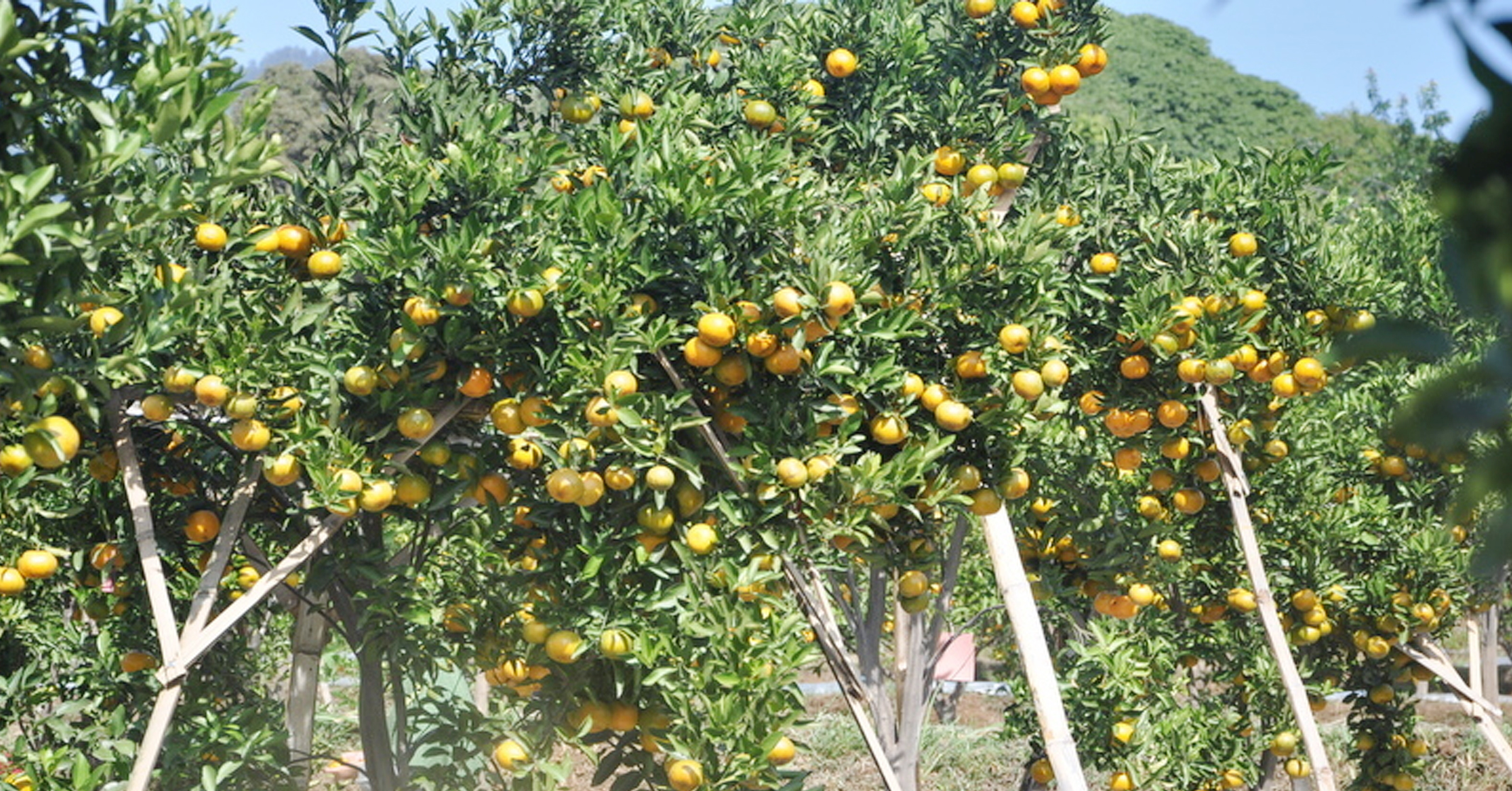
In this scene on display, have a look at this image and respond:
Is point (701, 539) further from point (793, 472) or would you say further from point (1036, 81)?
point (1036, 81)

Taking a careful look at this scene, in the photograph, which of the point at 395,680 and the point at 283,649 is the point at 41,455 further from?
the point at 283,649

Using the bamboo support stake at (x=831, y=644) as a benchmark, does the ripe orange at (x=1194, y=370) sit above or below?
above

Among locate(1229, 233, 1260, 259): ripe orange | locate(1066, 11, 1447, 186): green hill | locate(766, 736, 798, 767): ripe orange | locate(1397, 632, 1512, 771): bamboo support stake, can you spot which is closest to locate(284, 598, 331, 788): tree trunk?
locate(766, 736, 798, 767): ripe orange

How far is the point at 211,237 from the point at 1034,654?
8.32 ft

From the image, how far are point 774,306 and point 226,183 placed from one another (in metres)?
1.27

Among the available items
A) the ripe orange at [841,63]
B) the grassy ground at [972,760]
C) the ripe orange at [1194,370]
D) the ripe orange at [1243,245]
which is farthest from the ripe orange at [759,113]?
the grassy ground at [972,760]

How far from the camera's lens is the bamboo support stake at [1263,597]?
5102 mm

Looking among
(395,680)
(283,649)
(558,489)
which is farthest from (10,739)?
(558,489)

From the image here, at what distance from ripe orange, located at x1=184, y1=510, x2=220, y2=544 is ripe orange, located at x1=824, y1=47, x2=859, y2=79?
235 cm

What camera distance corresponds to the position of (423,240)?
132 inches

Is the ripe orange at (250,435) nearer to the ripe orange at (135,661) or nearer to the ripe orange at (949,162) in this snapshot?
the ripe orange at (135,661)

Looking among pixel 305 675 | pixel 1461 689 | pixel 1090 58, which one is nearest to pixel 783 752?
pixel 305 675

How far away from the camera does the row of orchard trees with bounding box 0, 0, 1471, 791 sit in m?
3.33

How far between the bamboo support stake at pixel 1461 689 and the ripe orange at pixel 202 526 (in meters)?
5.22
